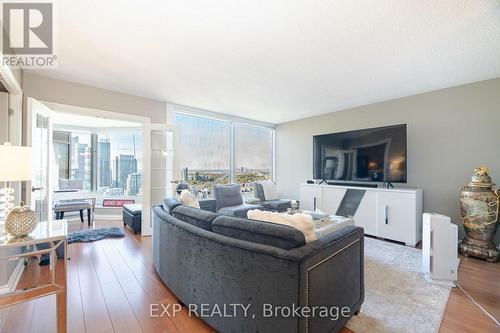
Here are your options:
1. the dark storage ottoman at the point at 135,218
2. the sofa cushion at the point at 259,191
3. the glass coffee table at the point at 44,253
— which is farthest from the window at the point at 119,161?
the glass coffee table at the point at 44,253

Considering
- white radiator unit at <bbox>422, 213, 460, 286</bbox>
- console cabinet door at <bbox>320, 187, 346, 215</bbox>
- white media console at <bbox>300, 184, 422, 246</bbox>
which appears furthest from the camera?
console cabinet door at <bbox>320, 187, 346, 215</bbox>

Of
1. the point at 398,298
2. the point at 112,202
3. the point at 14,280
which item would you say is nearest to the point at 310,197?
the point at 398,298

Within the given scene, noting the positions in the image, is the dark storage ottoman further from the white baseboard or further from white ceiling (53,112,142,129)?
white ceiling (53,112,142,129)

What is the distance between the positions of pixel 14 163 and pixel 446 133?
5335mm

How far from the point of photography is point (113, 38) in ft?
7.44

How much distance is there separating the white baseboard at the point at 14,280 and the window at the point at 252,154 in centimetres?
409

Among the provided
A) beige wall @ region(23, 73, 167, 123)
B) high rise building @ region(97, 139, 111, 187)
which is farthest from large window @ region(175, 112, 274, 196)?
high rise building @ region(97, 139, 111, 187)

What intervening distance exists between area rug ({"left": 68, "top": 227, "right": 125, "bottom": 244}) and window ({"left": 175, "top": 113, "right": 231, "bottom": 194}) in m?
1.61

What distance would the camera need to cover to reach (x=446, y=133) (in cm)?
368

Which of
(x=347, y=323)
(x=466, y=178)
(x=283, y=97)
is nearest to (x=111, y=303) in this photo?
(x=347, y=323)

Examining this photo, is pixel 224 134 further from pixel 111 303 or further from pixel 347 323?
pixel 347 323

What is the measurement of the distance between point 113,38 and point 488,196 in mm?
4908

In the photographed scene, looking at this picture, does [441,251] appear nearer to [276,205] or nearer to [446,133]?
[446,133]

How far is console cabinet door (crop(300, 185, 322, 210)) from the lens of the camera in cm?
481
